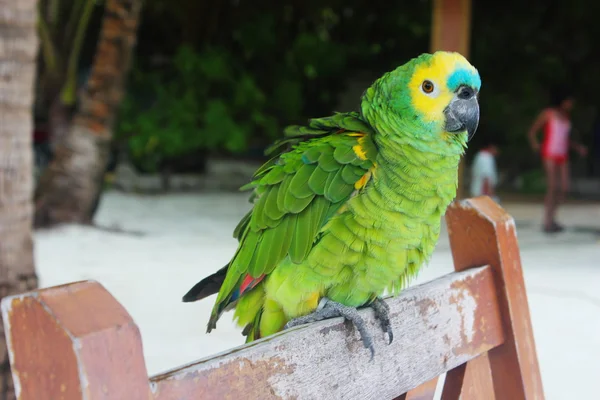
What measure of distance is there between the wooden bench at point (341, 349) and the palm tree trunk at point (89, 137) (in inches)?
126

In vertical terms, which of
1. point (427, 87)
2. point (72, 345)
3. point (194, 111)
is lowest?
point (72, 345)

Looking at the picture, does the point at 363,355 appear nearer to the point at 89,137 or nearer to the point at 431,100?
the point at 431,100

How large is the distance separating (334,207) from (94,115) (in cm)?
325

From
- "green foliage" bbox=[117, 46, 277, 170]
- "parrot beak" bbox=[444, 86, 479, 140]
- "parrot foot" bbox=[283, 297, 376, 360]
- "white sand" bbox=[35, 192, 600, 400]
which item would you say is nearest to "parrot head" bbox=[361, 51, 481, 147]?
"parrot beak" bbox=[444, 86, 479, 140]

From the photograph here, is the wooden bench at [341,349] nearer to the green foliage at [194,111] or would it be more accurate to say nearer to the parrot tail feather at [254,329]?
the parrot tail feather at [254,329]

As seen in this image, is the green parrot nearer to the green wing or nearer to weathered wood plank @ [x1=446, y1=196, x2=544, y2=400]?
the green wing

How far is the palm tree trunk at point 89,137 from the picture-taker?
3.83 metres

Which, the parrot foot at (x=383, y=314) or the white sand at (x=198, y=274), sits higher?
the parrot foot at (x=383, y=314)

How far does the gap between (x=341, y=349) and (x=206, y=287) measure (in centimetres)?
29

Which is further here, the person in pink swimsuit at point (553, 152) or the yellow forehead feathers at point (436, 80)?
the person in pink swimsuit at point (553, 152)

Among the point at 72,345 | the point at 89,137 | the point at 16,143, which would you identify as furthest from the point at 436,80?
the point at 89,137

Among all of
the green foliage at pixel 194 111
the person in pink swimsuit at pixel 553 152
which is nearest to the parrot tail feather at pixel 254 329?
the person in pink swimsuit at pixel 553 152

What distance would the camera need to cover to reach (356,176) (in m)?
0.92

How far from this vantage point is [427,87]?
93 centimetres
